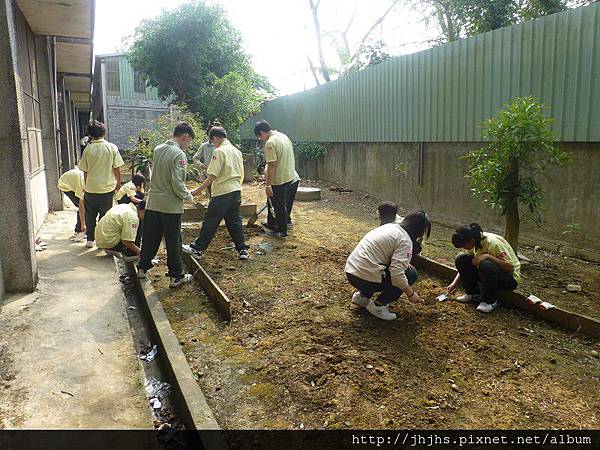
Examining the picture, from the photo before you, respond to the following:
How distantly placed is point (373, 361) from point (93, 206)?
5.05 meters

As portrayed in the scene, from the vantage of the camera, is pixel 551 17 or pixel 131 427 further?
pixel 551 17

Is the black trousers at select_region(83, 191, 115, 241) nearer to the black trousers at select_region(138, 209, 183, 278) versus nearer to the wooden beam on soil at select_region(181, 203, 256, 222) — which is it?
the black trousers at select_region(138, 209, 183, 278)

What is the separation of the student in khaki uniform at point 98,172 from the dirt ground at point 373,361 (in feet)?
6.95

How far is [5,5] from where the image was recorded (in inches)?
180

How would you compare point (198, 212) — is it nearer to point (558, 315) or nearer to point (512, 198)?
point (512, 198)

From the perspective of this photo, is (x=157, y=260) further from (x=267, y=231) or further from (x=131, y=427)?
(x=131, y=427)

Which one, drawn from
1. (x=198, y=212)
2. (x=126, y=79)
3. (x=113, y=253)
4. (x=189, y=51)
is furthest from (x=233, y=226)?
(x=126, y=79)

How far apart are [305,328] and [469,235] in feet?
5.49

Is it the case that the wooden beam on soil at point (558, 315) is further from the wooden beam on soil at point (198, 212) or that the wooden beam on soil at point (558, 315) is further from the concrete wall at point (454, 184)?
the wooden beam on soil at point (198, 212)

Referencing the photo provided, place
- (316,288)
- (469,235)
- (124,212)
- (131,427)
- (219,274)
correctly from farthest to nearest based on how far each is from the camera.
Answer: (124,212), (219,274), (316,288), (469,235), (131,427)

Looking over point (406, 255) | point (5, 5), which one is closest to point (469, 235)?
point (406, 255)

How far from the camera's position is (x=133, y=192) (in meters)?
7.68

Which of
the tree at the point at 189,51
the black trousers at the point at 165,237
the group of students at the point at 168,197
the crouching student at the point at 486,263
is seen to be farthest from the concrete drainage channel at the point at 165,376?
the tree at the point at 189,51

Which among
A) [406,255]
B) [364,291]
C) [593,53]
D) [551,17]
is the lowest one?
[364,291]
